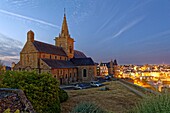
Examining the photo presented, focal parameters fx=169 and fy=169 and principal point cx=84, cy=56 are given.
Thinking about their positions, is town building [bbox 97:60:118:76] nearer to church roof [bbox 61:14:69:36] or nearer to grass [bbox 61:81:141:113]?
church roof [bbox 61:14:69:36]

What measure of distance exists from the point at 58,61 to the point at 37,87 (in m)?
36.0

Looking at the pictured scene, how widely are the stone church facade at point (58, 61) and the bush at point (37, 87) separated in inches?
908

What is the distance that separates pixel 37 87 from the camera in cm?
1012

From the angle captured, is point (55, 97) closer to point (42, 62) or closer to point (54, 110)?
point (54, 110)

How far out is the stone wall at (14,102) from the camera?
23.5 feet

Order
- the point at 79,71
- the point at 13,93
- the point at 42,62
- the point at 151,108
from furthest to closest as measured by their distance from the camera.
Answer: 1. the point at 79,71
2. the point at 42,62
3. the point at 13,93
4. the point at 151,108

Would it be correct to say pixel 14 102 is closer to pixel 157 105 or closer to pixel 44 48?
pixel 157 105

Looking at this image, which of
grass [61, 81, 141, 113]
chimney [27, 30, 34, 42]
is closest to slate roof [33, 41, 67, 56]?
chimney [27, 30, 34, 42]

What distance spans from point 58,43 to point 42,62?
16.7m

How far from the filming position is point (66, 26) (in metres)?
56.5

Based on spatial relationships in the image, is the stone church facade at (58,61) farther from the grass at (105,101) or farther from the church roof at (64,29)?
the grass at (105,101)

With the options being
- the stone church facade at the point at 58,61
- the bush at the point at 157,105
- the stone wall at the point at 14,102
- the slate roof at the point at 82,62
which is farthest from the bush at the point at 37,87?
the slate roof at the point at 82,62

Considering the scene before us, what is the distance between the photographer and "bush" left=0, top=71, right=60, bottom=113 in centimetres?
985

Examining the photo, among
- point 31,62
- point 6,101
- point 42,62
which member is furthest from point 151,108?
point 31,62
